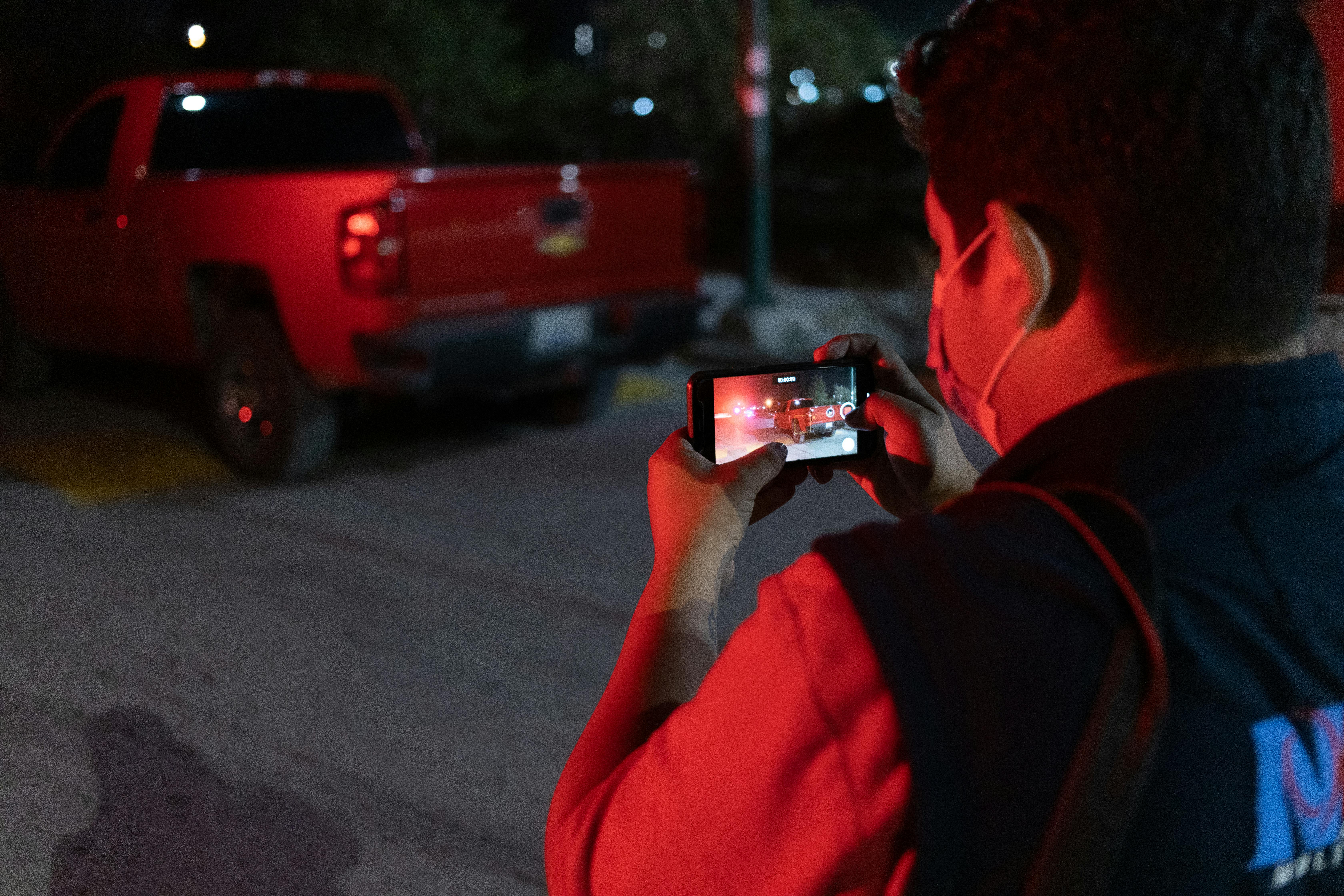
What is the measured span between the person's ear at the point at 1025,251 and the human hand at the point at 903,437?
0.57 metres

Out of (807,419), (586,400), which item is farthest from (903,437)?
(586,400)

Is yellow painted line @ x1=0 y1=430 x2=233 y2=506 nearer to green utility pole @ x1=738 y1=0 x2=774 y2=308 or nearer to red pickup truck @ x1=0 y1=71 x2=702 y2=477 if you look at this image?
red pickup truck @ x1=0 y1=71 x2=702 y2=477

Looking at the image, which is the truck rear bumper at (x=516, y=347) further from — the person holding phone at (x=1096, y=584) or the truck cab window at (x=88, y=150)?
the person holding phone at (x=1096, y=584)

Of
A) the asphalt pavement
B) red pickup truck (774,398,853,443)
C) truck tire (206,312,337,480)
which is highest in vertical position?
red pickup truck (774,398,853,443)

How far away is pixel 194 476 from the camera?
6449mm

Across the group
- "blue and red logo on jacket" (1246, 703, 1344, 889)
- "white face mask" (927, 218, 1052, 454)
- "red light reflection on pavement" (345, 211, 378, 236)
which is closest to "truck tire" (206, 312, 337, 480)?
"red light reflection on pavement" (345, 211, 378, 236)

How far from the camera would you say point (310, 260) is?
588cm

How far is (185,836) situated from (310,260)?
11.8 feet

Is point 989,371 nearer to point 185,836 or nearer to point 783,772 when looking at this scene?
point 783,772

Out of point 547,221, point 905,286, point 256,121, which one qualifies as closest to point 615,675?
point 547,221

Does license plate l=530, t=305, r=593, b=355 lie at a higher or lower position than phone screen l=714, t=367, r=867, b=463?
lower

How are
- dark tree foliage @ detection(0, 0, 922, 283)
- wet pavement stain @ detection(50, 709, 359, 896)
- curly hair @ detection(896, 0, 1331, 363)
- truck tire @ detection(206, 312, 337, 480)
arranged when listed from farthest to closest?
dark tree foliage @ detection(0, 0, 922, 283) < truck tire @ detection(206, 312, 337, 480) < wet pavement stain @ detection(50, 709, 359, 896) < curly hair @ detection(896, 0, 1331, 363)

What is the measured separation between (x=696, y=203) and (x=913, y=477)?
5591mm

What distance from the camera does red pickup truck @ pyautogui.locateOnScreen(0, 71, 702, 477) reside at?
5.80 m
